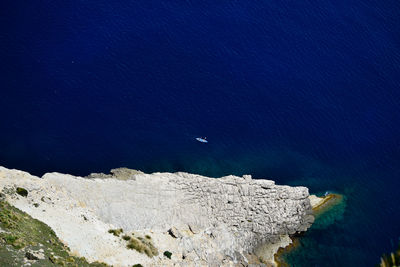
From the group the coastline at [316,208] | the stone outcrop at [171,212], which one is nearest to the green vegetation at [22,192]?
the stone outcrop at [171,212]

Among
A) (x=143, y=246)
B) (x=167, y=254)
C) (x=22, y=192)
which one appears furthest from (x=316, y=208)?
(x=22, y=192)

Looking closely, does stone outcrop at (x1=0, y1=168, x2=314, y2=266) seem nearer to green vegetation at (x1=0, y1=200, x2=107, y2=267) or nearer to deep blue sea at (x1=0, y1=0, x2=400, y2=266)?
green vegetation at (x1=0, y1=200, x2=107, y2=267)

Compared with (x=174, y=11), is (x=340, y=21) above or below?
above

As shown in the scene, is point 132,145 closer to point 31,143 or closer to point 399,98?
point 31,143

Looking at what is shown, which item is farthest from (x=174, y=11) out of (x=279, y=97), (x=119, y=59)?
(x=279, y=97)

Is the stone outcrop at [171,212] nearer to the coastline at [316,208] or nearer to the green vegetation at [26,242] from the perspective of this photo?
the coastline at [316,208]

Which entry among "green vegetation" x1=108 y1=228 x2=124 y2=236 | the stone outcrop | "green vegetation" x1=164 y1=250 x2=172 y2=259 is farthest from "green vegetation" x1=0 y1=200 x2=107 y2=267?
"green vegetation" x1=164 y1=250 x2=172 y2=259

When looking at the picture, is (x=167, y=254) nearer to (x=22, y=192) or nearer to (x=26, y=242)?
(x=22, y=192)
